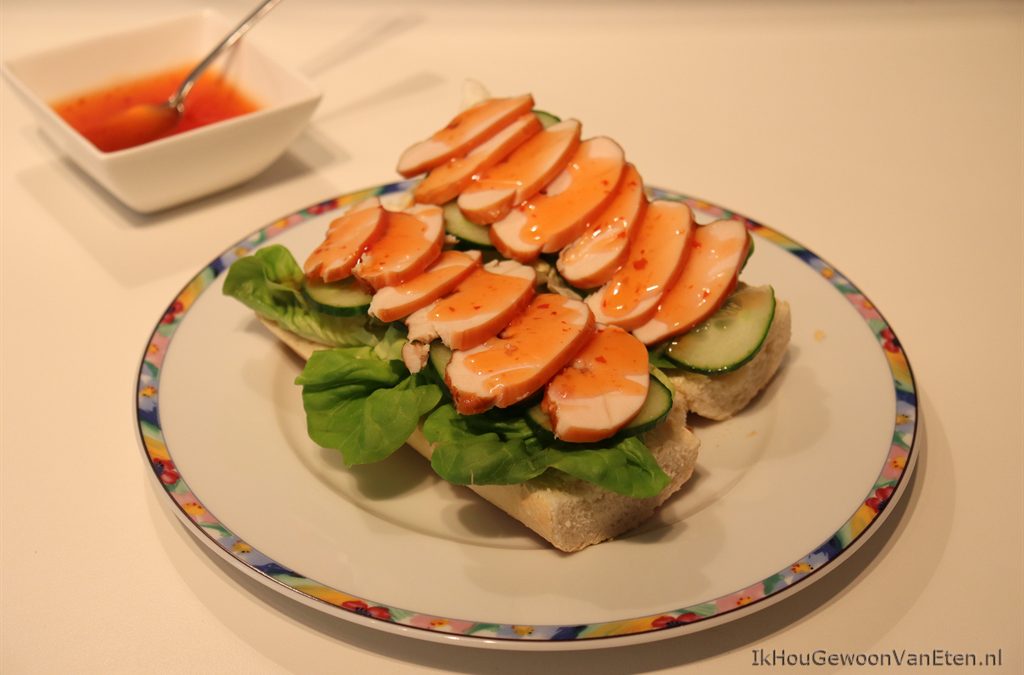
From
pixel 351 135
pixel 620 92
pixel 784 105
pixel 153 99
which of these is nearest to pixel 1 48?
pixel 153 99

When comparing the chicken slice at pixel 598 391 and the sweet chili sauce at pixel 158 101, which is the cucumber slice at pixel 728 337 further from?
the sweet chili sauce at pixel 158 101

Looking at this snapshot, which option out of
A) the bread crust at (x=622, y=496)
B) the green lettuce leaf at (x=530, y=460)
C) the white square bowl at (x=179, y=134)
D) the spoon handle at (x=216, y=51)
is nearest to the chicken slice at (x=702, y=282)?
the bread crust at (x=622, y=496)

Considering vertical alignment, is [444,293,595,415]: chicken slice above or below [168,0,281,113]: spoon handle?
below

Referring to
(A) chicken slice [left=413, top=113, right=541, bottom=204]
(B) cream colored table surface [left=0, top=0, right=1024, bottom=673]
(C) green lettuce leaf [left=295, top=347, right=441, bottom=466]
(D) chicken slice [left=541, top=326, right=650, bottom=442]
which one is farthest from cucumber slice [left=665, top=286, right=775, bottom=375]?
(A) chicken slice [left=413, top=113, right=541, bottom=204]

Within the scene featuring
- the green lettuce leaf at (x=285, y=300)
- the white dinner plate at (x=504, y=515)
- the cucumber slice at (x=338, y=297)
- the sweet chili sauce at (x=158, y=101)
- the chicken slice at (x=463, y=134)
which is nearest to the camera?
the white dinner plate at (x=504, y=515)

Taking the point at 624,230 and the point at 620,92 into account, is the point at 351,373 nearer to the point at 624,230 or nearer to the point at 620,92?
the point at 624,230

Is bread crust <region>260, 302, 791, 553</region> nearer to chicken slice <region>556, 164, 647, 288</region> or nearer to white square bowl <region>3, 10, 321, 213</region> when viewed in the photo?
chicken slice <region>556, 164, 647, 288</region>
